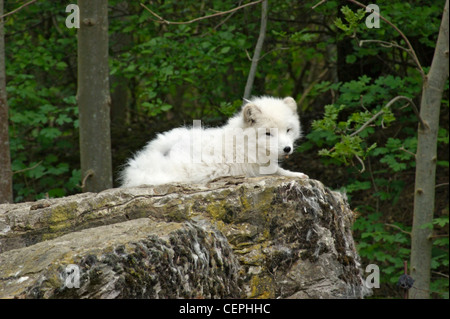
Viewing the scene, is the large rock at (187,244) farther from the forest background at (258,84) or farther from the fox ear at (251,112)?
the forest background at (258,84)

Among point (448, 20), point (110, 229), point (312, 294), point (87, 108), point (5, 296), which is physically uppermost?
point (448, 20)

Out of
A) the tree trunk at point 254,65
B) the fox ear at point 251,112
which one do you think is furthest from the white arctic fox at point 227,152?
the tree trunk at point 254,65

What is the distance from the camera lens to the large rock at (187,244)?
10.6 ft

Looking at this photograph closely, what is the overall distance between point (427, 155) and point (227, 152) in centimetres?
310

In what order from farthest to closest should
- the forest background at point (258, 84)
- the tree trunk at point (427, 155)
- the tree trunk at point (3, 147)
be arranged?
the forest background at point (258, 84)
the tree trunk at point (427, 155)
the tree trunk at point (3, 147)

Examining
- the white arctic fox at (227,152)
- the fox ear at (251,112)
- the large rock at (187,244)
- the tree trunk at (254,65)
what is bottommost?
the large rock at (187,244)

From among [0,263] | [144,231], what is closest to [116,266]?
[144,231]

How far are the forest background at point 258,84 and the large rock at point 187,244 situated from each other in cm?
231

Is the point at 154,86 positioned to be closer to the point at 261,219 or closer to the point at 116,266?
the point at 261,219

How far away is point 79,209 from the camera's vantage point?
4391mm

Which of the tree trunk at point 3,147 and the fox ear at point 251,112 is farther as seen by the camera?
the tree trunk at point 3,147

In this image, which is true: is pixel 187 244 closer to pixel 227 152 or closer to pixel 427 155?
pixel 227 152

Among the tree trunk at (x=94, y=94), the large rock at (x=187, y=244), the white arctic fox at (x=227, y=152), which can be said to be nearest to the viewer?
the large rock at (x=187, y=244)

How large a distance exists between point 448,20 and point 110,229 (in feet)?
17.0
